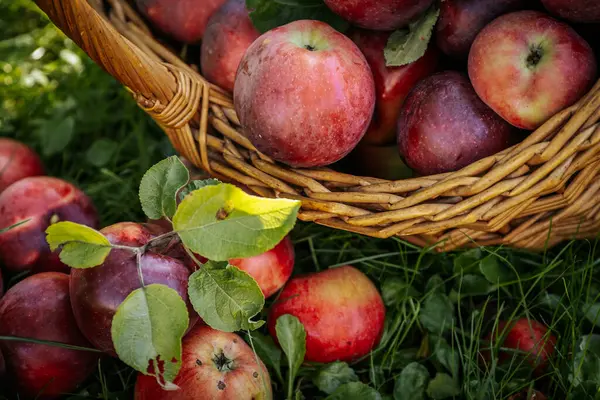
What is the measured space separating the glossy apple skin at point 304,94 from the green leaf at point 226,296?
0.26 metres

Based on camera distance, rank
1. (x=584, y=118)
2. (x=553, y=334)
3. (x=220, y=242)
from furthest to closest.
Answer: (x=553, y=334)
(x=584, y=118)
(x=220, y=242)

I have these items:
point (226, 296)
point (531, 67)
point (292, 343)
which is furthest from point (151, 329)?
point (531, 67)

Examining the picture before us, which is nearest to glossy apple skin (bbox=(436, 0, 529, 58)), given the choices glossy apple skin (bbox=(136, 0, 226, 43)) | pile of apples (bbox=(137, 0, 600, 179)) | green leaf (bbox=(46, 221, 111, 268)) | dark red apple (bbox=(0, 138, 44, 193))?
pile of apples (bbox=(137, 0, 600, 179))

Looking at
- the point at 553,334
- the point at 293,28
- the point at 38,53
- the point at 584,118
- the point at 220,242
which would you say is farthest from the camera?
the point at 38,53

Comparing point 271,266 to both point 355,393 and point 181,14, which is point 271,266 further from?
point 181,14

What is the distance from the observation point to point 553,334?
3.94ft

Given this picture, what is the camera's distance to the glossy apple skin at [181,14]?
1.33m

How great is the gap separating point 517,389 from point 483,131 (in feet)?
1.46

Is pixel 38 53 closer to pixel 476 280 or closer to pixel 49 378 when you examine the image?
pixel 49 378

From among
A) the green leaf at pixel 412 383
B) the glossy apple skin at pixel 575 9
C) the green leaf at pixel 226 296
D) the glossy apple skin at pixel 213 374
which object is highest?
the glossy apple skin at pixel 575 9

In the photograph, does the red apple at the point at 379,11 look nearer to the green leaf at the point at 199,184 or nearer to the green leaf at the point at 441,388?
the green leaf at the point at 199,184

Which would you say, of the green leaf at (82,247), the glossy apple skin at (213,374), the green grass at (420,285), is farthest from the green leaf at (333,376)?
the green leaf at (82,247)

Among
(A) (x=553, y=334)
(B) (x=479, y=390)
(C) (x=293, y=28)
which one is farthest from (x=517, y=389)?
(C) (x=293, y=28)

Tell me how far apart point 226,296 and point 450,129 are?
488mm
